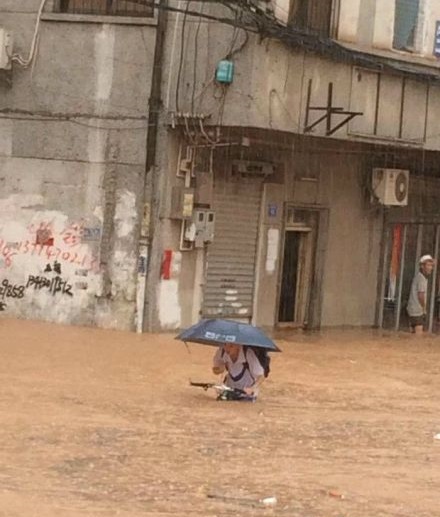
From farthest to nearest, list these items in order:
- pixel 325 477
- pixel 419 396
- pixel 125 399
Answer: pixel 419 396
pixel 125 399
pixel 325 477

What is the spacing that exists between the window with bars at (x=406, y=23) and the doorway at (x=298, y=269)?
3.16 m

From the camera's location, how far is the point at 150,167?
62.5 feet

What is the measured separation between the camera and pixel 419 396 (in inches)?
590

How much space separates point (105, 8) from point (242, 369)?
8.15 metres

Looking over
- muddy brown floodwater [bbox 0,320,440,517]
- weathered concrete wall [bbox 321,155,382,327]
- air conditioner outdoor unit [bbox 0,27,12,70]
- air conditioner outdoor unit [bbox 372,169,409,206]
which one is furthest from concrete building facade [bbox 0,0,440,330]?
muddy brown floodwater [bbox 0,320,440,517]

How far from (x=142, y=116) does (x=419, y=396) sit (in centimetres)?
634

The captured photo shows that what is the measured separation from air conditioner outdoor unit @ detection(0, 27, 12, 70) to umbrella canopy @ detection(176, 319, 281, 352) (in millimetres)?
7628

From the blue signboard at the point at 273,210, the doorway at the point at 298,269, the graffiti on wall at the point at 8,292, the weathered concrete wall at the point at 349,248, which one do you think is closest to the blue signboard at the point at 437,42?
the weathered concrete wall at the point at 349,248

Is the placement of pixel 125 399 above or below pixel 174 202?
below

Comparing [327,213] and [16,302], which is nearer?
[16,302]

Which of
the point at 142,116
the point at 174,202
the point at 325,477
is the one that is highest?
the point at 142,116

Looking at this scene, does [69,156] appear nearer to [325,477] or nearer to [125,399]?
[125,399]

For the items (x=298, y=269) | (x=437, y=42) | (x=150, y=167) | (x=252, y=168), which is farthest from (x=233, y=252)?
(x=437, y=42)

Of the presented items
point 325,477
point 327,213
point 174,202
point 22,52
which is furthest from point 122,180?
point 325,477
